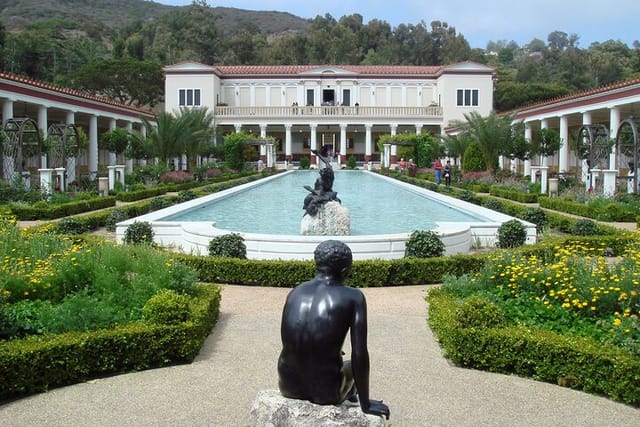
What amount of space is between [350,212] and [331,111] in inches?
1380

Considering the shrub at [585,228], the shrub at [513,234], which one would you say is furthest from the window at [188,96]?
the shrub at [513,234]

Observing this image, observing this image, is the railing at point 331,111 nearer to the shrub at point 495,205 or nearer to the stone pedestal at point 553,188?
the stone pedestal at point 553,188

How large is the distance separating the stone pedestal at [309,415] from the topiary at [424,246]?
20.6 feet

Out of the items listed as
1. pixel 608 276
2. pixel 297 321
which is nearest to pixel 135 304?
pixel 297 321

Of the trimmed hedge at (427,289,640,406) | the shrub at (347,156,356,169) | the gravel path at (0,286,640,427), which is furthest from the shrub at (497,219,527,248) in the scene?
the shrub at (347,156,356,169)

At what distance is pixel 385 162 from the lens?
44844 mm

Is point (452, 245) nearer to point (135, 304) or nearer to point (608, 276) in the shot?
point (608, 276)

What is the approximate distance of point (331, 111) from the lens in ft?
168

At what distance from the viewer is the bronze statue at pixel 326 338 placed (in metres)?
3.01

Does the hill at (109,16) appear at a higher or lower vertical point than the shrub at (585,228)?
higher

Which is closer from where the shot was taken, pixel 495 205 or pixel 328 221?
pixel 328 221

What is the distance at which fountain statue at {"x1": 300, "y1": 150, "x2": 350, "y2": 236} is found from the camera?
36.7ft

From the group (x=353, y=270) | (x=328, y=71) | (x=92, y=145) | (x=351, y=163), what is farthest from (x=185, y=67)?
(x=353, y=270)

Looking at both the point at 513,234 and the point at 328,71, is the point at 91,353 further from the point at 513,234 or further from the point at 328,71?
the point at 328,71
